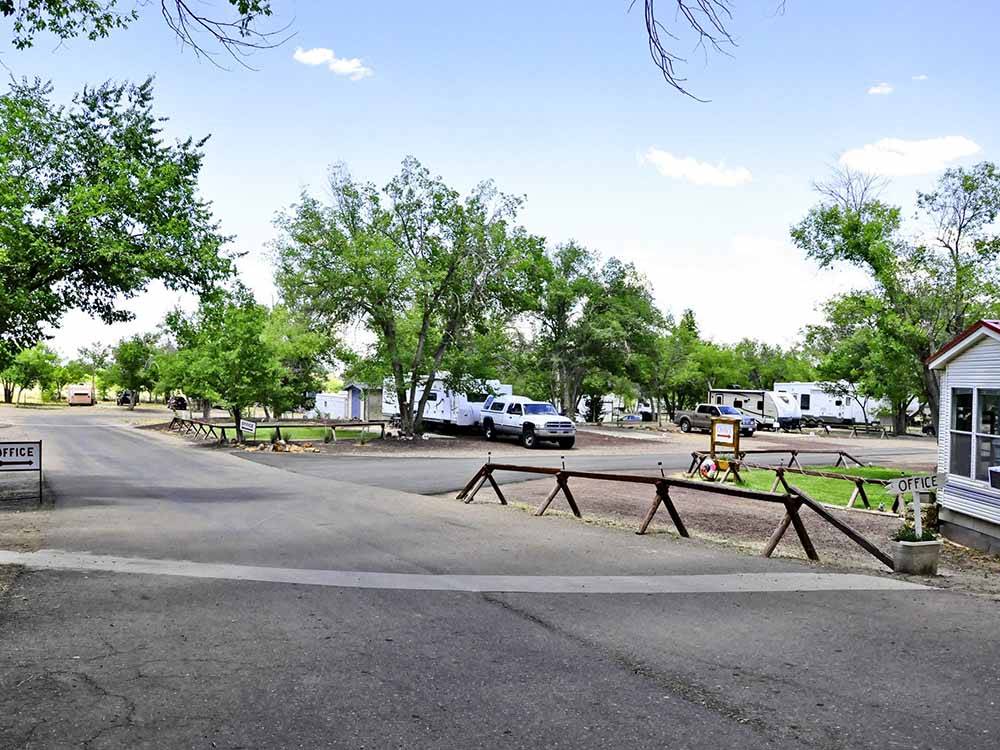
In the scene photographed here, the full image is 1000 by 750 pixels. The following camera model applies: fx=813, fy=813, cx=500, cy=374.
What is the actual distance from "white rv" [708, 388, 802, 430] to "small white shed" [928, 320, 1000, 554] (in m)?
43.7

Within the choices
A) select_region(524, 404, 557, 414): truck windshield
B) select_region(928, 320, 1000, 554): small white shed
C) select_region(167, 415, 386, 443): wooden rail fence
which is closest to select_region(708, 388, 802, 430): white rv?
select_region(524, 404, 557, 414): truck windshield

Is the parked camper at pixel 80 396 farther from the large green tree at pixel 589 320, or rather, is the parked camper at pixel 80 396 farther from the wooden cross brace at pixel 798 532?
the wooden cross brace at pixel 798 532

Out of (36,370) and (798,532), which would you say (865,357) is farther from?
(36,370)

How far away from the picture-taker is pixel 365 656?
5477 millimetres

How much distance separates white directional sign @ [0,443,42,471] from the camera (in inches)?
547

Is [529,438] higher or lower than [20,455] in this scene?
lower

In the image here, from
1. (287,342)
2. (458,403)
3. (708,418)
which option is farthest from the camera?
(708,418)

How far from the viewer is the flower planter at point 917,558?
31.3 ft

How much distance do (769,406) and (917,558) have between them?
52278 mm

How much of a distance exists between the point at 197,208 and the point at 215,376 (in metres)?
16.5

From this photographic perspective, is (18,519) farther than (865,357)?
No

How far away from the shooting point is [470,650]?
18.6ft

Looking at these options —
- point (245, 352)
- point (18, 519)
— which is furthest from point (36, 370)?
point (18, 519)

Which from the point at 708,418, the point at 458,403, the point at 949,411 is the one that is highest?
the point at 949,411
